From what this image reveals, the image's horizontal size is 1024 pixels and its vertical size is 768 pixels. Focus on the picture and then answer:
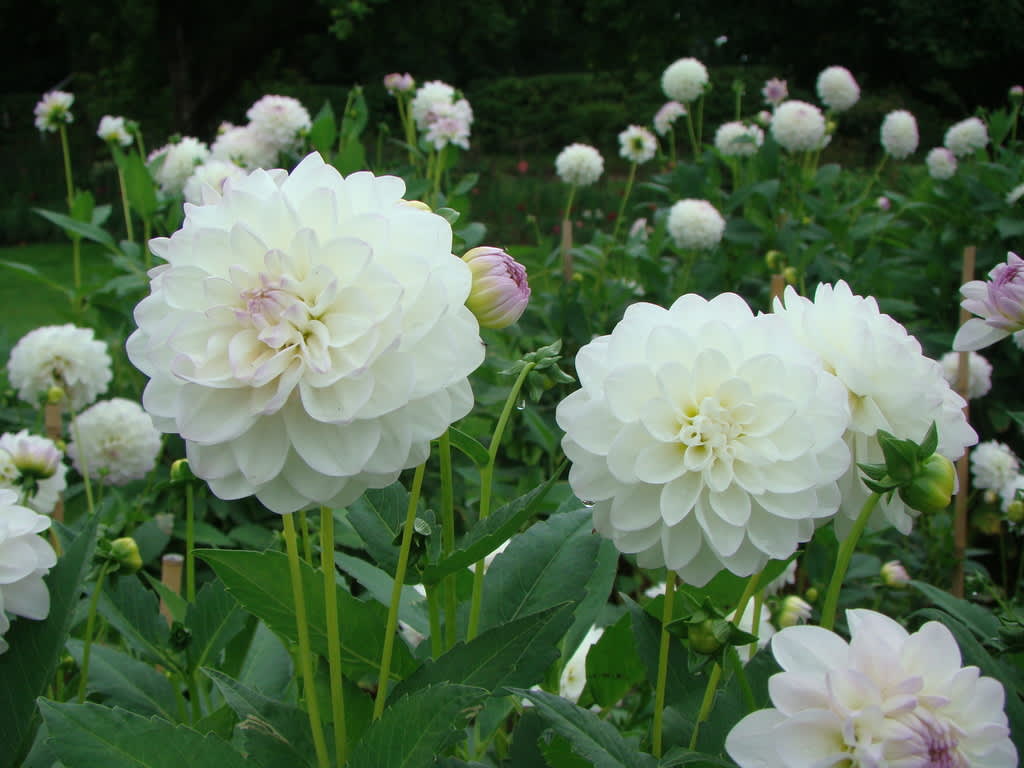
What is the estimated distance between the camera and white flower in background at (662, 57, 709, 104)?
346 centimetres

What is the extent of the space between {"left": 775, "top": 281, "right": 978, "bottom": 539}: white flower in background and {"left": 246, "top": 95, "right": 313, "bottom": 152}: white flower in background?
6.86ft

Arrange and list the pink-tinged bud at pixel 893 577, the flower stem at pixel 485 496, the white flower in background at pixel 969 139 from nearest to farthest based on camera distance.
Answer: the flower stem at pixel 485 496 → the pink-tinged bud at pixel 893 577 → the white flower in background at pixel 969 139

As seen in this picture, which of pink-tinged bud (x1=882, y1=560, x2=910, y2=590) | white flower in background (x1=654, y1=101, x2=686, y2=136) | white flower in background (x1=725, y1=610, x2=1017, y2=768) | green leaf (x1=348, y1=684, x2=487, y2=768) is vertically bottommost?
pink-tinged bud (x1=882, y1=560, x2=910, y2=590)

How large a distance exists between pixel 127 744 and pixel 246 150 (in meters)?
2.18

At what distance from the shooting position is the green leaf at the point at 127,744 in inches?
23.9

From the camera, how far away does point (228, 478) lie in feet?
1.87

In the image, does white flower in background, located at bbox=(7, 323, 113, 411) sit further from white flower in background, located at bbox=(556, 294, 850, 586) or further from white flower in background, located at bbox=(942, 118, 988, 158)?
white flower in background, located at bbox=(942, 118, 988, 158)

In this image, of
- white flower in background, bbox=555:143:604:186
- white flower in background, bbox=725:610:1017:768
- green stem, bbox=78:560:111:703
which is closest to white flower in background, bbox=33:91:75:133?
white flower in background, bbox=555:143:604:186

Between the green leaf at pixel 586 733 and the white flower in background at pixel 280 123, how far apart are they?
7.14ft

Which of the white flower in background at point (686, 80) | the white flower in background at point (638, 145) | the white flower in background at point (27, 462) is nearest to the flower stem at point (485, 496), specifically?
the white flower in background at point (27, 462)

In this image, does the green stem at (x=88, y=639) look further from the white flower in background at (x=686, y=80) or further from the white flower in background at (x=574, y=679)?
the white flower in background at (x=686, y=80)

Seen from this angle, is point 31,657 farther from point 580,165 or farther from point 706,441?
point 580,165

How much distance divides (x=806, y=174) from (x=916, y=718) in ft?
10.0

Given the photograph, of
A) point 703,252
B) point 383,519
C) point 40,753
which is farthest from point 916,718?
point 703,252
